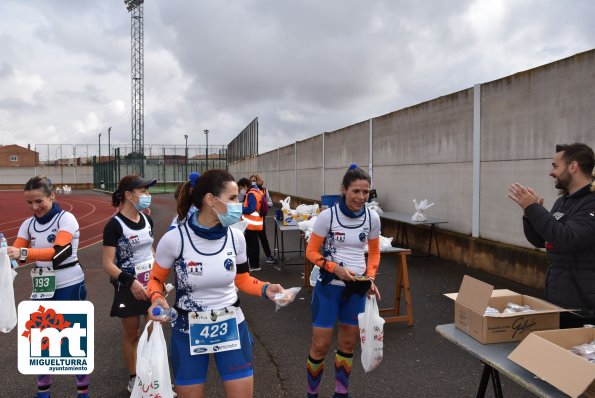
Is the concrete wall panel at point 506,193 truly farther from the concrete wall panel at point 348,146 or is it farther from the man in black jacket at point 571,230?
the concrete wall panel at point 348,146

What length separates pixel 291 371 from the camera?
14.5 feet

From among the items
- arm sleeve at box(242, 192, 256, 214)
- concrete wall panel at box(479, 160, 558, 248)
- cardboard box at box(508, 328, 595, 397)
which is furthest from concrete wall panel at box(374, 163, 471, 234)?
cardboard box at box(508, 328, 595, 397)

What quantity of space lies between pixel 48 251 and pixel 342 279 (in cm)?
234

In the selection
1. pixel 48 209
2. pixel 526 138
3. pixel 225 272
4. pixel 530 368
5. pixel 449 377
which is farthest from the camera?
pixel 526 138

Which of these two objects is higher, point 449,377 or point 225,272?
point 225,272

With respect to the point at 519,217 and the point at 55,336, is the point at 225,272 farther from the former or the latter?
the point at 519,217

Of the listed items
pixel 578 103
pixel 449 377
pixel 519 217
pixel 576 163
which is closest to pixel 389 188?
pixel 519 217

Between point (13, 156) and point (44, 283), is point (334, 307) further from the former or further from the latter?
point (13, 156)

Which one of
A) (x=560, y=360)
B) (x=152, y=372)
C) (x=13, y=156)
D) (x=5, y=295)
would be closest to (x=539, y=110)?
(x=560, y=360)

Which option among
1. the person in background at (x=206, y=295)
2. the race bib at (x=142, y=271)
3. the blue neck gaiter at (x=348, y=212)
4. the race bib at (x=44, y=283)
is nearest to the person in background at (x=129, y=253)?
the race bib at (x=142, y=271)

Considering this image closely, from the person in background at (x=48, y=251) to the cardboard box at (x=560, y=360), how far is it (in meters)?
3.22

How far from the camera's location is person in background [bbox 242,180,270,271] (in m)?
9.00

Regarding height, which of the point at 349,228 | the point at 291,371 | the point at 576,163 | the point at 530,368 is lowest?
the point at 291,371

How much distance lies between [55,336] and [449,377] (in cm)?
347
